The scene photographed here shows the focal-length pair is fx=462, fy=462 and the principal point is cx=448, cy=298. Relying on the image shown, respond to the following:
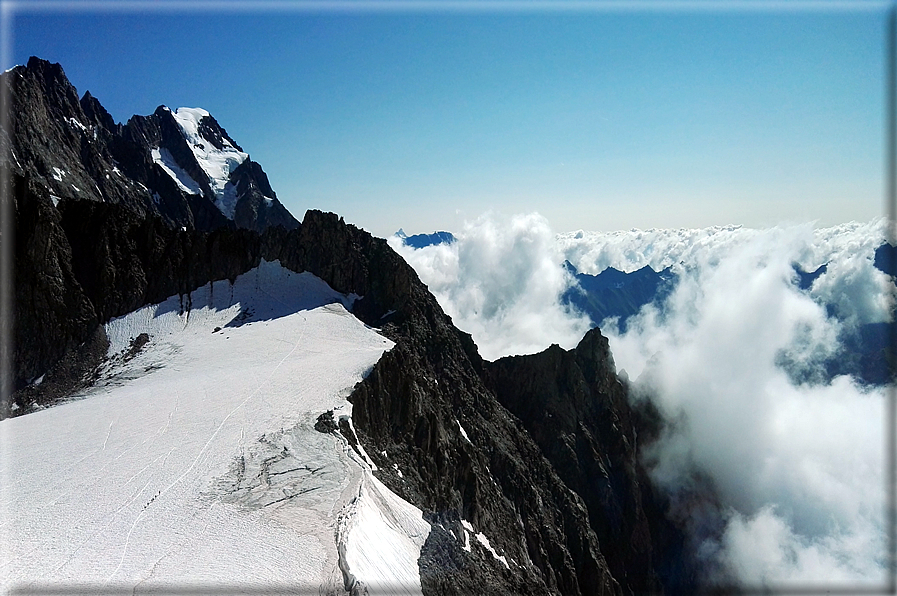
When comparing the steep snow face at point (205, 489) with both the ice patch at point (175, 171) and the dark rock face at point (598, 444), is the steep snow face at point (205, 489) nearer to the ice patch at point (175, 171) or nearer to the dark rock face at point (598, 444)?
the dark rock face at point (598, 444)

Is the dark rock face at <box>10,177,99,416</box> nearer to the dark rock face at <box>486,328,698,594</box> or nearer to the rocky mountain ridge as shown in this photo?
the rocky mountain ridge

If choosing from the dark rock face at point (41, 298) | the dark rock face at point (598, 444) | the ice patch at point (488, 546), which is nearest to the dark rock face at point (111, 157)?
the dark rock face at point (41, 298)

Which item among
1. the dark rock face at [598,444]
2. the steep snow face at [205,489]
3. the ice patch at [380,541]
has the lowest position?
the dark rock face at [598,444]

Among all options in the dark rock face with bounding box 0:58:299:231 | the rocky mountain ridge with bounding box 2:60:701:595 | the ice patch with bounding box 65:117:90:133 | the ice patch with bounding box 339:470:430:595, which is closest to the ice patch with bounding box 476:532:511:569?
the rocky mountain ridge with bounding box 2:60:701:595

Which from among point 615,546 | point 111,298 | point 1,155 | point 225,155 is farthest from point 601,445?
point 225,155

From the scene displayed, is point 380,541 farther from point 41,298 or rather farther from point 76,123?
point 76,123

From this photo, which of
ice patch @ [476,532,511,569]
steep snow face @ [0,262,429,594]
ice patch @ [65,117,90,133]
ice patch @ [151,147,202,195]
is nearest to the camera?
steep snow face @ [0,262,429,594]
